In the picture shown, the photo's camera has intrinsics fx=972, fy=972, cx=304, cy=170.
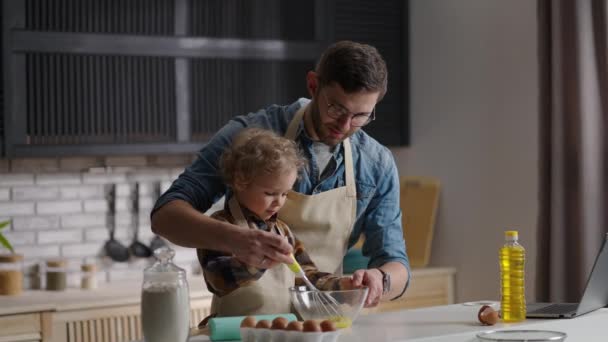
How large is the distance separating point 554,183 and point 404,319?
5.46 ft

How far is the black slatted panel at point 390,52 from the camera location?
4.94 metres

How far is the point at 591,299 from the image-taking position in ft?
8.80

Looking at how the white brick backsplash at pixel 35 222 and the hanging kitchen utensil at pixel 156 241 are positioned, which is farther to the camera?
the hanging kitchen utensil at pixel 156 241

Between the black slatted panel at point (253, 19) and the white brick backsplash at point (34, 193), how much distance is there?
97cm

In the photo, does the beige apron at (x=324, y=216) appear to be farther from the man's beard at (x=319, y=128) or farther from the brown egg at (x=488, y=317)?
the brown egg at (x=488, y=317)

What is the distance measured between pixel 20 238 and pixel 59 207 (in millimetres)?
224

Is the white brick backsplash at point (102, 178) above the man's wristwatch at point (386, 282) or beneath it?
above

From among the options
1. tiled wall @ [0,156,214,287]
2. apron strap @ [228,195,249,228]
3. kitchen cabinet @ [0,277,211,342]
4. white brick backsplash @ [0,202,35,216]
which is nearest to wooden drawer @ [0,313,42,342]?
kitchen cabinet @ [0,277,211,342]

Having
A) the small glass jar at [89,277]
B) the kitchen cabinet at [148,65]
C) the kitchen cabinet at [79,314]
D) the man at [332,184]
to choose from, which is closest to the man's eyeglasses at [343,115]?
the man at [332,184]

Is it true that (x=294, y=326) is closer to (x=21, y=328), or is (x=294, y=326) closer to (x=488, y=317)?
(x=488, y=317)

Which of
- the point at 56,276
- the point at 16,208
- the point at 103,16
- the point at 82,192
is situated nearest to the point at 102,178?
the point at 82,192

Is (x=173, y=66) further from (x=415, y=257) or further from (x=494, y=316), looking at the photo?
(x=494, y=316)

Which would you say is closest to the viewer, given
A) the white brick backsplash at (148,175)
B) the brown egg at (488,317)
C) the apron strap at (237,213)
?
the brown egg at (488,317)

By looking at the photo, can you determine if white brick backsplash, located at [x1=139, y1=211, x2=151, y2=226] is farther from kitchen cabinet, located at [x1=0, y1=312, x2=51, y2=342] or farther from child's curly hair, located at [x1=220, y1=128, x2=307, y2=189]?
child's curly hair, located at [x1=220, y1=128, x2=307, y2=189]
